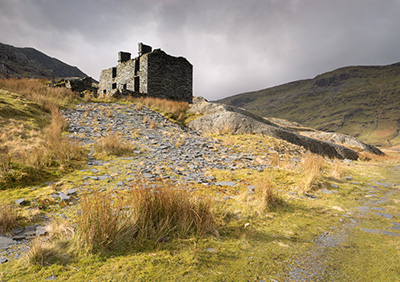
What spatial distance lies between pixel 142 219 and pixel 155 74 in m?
26.7

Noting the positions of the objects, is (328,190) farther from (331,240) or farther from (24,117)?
(24,117)

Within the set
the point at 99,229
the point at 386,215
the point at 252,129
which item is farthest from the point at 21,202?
the point at 252,129

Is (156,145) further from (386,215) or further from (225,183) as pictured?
(386,215)

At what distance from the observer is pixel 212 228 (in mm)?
2768

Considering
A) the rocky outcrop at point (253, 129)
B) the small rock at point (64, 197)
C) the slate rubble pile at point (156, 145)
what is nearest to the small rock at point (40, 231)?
the small rock at point (64, 197)

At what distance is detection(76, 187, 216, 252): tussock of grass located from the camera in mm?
2240

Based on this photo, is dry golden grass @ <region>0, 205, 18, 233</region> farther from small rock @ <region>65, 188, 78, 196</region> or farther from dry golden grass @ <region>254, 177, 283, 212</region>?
dry golden grass @ <region>254, 177, 283, 212</region>

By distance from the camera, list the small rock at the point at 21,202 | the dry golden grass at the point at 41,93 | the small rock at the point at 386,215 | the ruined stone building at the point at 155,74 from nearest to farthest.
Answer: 1. the small rock at the point at 21,202
2. the small rock at the point at 386,215
3. the dry golden grass at the point at 41,93
4. the ruined stone building at the point at 155,74

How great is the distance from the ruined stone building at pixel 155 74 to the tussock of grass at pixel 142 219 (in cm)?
2441

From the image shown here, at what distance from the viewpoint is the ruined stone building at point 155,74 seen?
1048 inches

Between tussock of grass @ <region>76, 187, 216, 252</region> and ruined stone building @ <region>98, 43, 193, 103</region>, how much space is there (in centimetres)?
2441

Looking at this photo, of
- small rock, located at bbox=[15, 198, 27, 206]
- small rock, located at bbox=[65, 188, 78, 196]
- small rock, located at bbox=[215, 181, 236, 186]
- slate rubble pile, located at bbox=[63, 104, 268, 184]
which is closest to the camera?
small rock, located at bbox=[15, 198, 27, 206]

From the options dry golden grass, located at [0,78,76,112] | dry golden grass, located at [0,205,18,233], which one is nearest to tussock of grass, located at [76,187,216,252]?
dry golden grass, located at [0,205,18,233]

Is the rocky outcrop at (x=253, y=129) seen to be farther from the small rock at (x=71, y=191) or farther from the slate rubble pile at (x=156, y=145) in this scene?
the small rock at (x=71, y=191)
